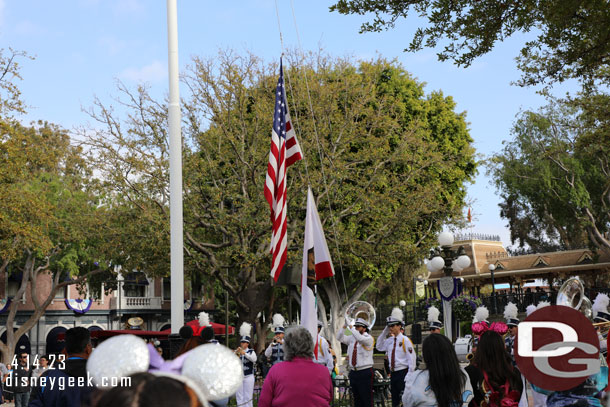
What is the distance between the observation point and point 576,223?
39.6 metres

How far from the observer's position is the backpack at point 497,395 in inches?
244

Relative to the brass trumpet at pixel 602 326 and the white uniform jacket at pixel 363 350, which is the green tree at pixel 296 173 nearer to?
the white uniform jacket at pixel 363 350

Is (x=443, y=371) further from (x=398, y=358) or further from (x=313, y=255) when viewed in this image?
(x=398, y=358)

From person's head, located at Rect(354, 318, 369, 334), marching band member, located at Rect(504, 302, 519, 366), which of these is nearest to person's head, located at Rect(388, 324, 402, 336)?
person's head, located at Rect(354, 318, 369, 334)

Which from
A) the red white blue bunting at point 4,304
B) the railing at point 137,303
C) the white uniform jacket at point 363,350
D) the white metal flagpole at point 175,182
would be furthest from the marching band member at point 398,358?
the railing at point 137,303

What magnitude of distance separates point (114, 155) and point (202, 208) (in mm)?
3247

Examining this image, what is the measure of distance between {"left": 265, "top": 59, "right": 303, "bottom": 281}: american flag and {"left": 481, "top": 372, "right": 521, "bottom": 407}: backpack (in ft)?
15.2

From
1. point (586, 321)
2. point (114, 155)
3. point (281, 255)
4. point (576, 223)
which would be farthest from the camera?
point (576, 223)

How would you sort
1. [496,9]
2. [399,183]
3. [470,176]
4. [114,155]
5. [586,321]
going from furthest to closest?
[470,176], [399,183], [114,155], [496,9], [586,321]

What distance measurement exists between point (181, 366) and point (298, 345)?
10.7 ft

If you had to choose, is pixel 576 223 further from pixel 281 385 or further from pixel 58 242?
pixel 281 385

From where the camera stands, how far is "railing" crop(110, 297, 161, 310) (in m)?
50.0

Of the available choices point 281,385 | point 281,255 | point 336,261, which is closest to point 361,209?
point 336,261

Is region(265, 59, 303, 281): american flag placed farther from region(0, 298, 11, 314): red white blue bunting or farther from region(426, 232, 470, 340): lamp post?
region(0, 298, 11, 314): red white blue bunting
